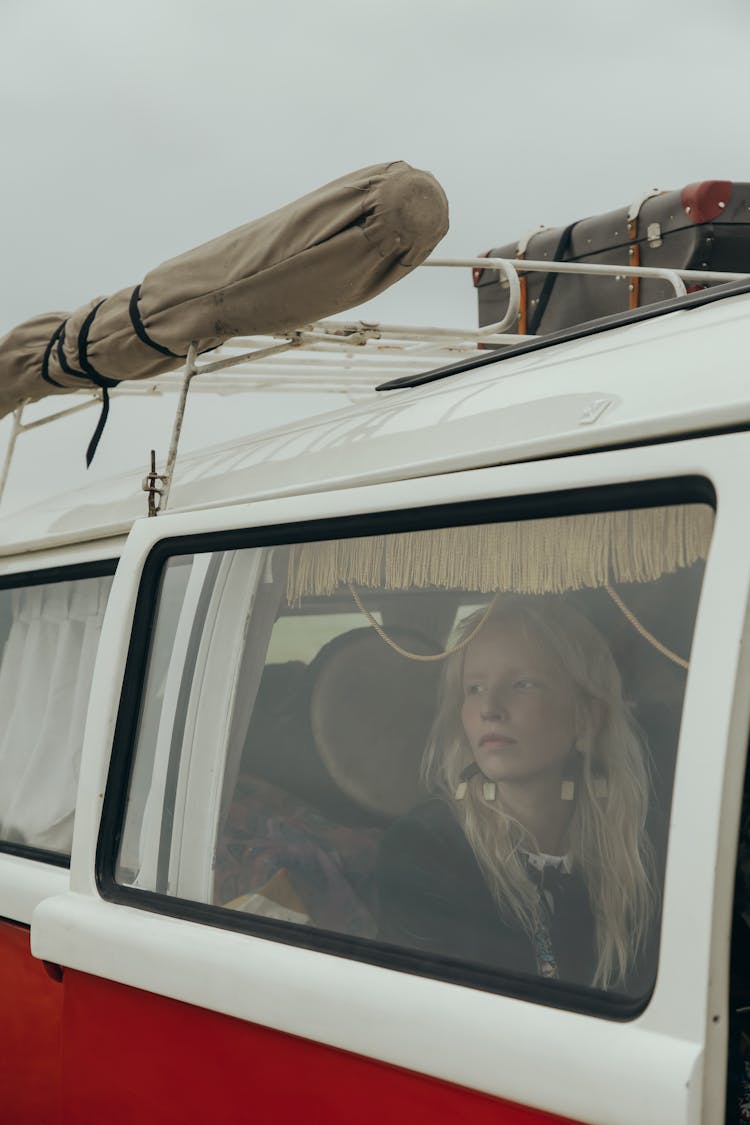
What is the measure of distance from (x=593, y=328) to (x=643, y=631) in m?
0.87

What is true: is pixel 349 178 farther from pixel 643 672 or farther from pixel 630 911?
pixel 630 911

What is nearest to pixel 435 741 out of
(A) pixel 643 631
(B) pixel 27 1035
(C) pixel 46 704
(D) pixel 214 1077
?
Result: (A) pixel 643 631

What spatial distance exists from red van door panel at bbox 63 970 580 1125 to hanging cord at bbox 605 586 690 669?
0.55 meters

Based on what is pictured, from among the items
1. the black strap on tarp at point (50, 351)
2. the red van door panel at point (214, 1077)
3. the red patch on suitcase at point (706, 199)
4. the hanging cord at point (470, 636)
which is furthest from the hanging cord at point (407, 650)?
the red patch on suitcase at point (706, 199)

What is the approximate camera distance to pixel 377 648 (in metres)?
2.04

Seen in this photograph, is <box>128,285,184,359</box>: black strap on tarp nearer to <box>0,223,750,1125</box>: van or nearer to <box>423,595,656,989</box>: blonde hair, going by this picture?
<box>0,223,750,1125</box>: van

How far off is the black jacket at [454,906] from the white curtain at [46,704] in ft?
3.80

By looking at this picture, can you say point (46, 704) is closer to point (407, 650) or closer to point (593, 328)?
point (407, 650)

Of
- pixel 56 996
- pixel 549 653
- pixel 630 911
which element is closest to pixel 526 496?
pixel 549 653

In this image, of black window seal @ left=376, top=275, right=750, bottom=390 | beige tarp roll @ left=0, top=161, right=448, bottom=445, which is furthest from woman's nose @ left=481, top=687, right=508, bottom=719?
beige tarp roll @ left=0, top=161, right=448, bottom=445

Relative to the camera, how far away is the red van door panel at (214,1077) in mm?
1714

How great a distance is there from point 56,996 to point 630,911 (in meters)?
1.41

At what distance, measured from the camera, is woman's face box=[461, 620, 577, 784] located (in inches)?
69.5

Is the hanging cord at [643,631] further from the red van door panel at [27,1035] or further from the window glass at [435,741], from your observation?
the red van door panel at [27,1035]
